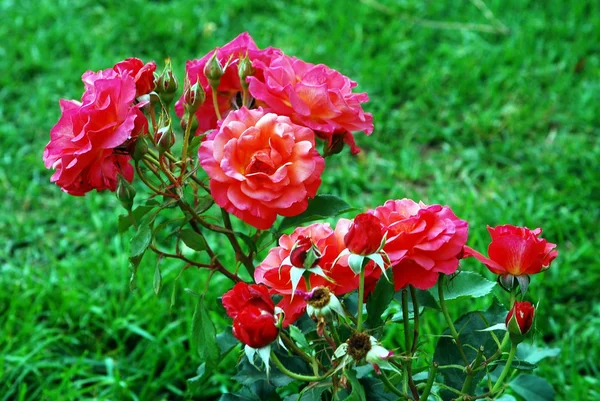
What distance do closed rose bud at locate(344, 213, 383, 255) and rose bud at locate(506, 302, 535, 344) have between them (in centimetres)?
20

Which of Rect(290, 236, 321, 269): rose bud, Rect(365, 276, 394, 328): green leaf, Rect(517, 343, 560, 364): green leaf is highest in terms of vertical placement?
Rect(290, 236, 321, 269): rose bud

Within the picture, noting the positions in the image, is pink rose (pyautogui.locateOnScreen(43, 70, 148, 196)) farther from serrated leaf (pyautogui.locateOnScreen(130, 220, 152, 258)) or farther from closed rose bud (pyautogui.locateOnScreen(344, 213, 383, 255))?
closed rose bud (pyautogui.locateOnScreen(344, 213, 383, 255))

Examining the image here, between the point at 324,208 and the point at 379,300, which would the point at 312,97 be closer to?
the point at 324,208

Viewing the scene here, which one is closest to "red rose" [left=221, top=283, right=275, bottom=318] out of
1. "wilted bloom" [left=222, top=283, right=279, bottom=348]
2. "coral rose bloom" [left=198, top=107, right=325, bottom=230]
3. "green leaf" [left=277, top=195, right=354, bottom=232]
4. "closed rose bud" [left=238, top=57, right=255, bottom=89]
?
"wilted bloom" [left=222, top=283, right=279, bottom=348]

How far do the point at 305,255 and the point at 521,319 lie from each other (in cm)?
28

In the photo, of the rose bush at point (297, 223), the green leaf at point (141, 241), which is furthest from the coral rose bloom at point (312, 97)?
the green leaf at point (141, 241)

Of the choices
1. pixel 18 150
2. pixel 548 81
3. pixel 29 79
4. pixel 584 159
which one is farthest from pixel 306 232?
pixel 29 79

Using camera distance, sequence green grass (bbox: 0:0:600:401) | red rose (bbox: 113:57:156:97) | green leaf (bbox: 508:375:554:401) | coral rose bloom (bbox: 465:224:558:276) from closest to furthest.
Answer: coral rose bloom (bbox: 465:224:558:276), red rose (bbox: 113:57:156:97), green leaf (bbox: 508:375:554:401), green grass (bbox: 0:0:600:401)

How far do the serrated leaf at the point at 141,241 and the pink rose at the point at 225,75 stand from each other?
0.21m

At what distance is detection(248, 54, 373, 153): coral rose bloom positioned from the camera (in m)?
1.16

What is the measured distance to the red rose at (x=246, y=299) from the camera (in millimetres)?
999

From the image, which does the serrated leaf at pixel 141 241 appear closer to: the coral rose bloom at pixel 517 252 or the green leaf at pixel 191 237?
the green leaf at pixel 191 237

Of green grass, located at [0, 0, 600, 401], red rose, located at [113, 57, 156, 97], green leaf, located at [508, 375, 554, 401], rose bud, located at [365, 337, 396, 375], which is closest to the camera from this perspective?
rose bud, located at [365, 337, 396, 375]

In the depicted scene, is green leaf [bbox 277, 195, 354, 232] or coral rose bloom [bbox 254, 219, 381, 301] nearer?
coral rose bloom [bbox 254, 219, 381, 301]
